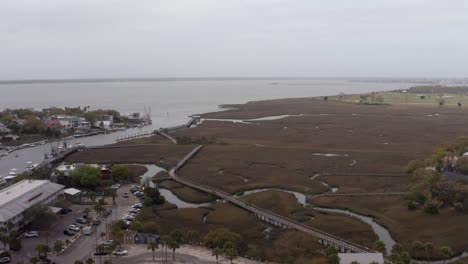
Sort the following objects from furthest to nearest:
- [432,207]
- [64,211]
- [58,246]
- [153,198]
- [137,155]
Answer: [137,155]
[153,198]
[64,211]
[432,207]
[58,246]

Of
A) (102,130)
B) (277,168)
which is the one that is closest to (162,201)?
(277,168)

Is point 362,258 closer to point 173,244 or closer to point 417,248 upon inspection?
point 417,248

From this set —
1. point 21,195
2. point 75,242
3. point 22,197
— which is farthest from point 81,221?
point 21,195

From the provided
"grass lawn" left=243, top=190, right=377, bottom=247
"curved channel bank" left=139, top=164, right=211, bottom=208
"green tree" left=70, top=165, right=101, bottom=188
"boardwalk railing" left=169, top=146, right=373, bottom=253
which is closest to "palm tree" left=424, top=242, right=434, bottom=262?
"boardwalk railing" left=169, top=146, right=373, bottom=253

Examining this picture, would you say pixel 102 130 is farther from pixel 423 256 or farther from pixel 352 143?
pixel 423 256

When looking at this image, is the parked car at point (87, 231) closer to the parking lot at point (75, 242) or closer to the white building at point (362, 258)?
the parking lot at point (75, 242)

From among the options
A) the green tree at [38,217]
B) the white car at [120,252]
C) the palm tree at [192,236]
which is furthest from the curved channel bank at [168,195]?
the white car at [120,252]

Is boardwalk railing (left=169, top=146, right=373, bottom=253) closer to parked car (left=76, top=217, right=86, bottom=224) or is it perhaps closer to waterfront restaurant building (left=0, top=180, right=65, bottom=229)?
parked car (left=76, top=217, right=86, bottom=224)
